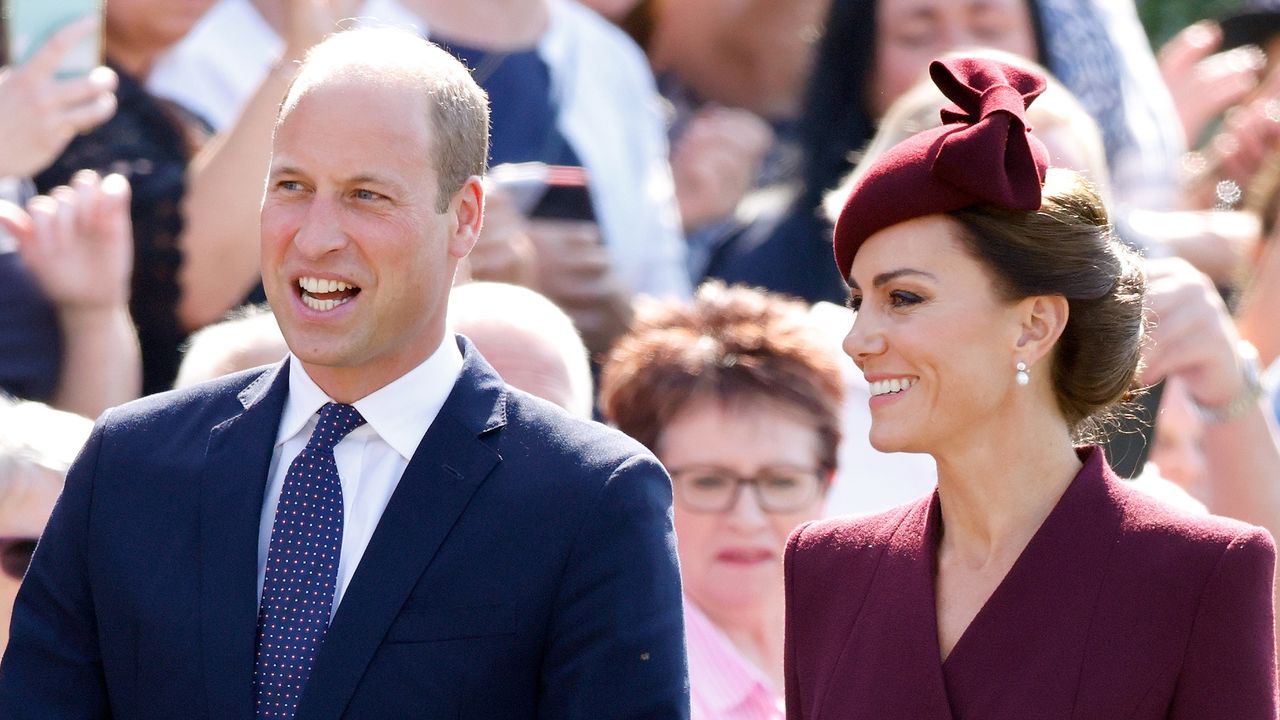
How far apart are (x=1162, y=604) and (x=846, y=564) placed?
0.49 metres

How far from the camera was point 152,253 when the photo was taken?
4.12m

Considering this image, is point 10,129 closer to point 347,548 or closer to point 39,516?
point 39,516

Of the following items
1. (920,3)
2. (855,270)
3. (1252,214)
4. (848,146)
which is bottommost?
(1252,214)

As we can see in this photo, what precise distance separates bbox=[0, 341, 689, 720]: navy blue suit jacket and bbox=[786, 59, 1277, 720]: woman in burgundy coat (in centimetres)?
38

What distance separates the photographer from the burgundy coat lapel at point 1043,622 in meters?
2.38

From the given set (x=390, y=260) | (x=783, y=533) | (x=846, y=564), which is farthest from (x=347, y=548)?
(x=783, y=533)

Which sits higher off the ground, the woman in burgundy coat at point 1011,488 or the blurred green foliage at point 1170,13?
the woman in burgundy coat at point 1011,488

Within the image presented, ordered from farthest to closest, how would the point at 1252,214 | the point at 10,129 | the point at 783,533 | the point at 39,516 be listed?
the point at 1252,214
the point at 10,129
the point at 783,533
the point at 39,516

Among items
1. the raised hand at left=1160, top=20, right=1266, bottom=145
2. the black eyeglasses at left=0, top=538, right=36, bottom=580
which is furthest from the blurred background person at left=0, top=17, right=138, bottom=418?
the raised hand at left=1160, top=20, right=1266, bottom=145

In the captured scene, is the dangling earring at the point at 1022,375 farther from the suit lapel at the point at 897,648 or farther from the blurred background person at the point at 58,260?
the blurred background person at the point at 58,260

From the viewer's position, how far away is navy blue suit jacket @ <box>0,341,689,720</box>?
2232mm

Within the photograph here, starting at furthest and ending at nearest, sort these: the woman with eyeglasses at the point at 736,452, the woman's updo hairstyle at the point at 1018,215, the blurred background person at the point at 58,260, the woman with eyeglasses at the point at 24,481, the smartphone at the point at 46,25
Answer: the smartphone at the point at 46,25 < the blurred background person at the point at 58,260 < the woman with eyeglasses at the point at 736,452 < the woman with eyeglasses at the point at 24,481 < the woman's updo hairstyle at the point at 1018,215

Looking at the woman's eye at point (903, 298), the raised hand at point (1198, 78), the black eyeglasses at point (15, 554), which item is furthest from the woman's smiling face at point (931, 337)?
the raised hand at point (1198, 78)

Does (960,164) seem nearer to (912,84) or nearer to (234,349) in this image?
(234,349)
